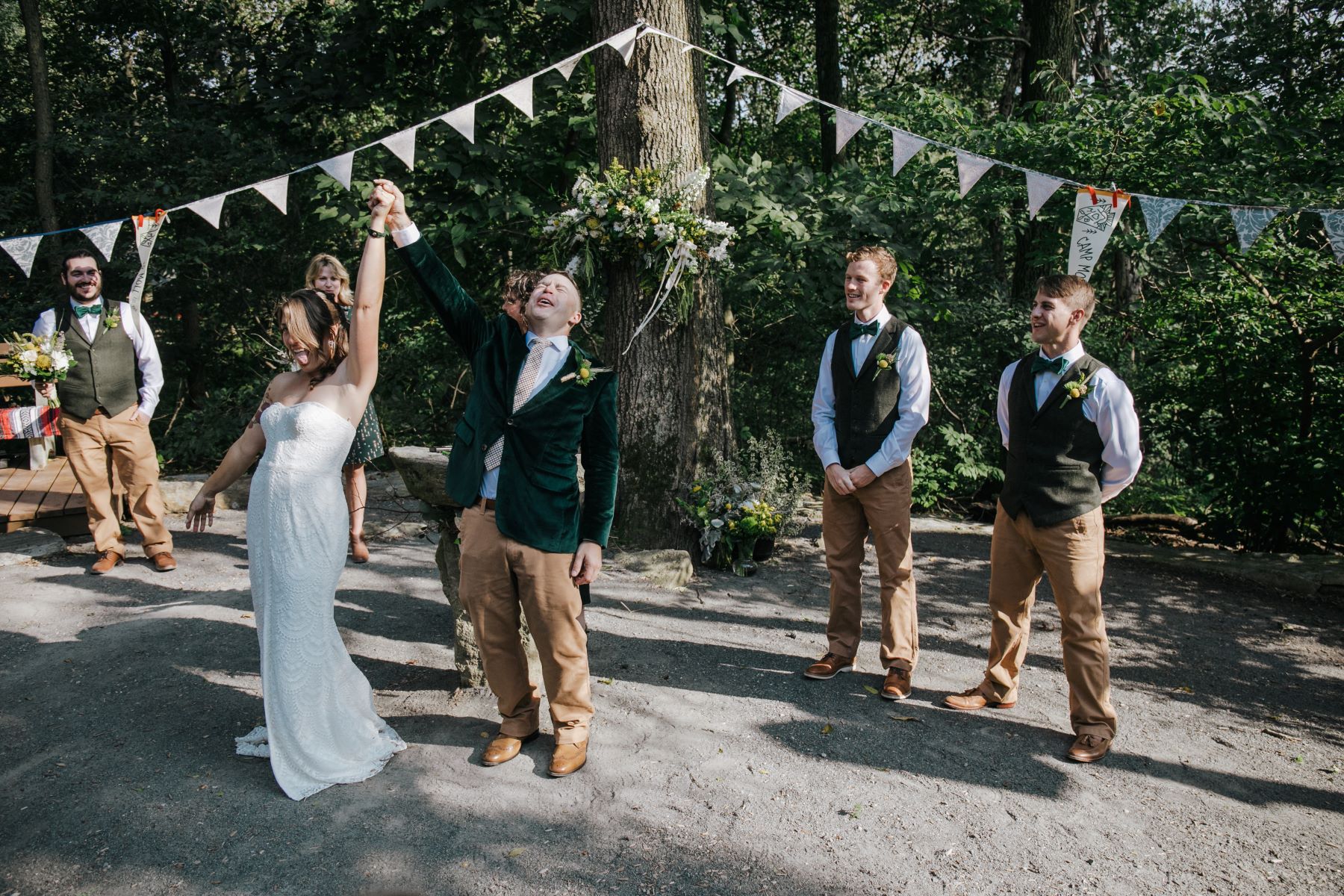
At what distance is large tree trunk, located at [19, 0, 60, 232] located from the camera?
11.3 meters

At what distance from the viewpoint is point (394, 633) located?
16.6 ft

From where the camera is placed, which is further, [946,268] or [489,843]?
[946,268]

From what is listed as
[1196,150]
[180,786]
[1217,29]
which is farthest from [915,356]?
[1217,29]

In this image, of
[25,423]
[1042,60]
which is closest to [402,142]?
[25,423]

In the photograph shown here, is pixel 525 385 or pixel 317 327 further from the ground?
pixel 317 327

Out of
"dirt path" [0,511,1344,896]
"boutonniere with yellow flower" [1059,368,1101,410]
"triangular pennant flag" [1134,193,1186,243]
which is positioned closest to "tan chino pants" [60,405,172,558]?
"dirt path" [0,511,1344,896]

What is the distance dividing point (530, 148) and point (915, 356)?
5297 mm

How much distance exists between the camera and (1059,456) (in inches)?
153

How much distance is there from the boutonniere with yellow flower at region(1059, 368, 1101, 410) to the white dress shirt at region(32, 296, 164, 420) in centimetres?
564

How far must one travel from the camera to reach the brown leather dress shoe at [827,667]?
4.63 metres

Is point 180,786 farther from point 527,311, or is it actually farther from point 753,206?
point 753,206

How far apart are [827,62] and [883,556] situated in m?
10.8

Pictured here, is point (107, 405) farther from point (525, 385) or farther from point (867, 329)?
point (867, 329)

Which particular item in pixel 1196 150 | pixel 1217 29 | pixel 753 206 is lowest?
pixel 753 206
